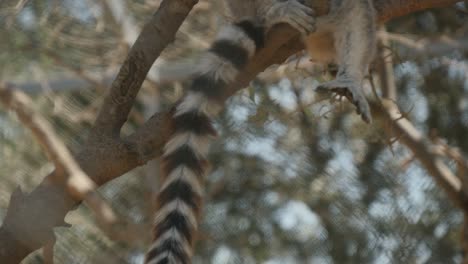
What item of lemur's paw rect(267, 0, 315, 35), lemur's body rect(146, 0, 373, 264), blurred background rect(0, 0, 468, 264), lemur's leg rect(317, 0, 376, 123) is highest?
lemur's body rect(146, 0, 373, 264)

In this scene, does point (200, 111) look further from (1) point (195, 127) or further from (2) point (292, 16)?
(2) point (292, 16)

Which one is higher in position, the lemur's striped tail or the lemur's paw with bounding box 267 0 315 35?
the lemur's striped tail

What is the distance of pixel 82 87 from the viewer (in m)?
6.59

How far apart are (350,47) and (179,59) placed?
2832mm

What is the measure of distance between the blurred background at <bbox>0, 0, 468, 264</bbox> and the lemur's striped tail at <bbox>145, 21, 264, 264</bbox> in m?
1.95

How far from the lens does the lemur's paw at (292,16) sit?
→ 14.2ft

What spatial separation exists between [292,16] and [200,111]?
111 centimetres

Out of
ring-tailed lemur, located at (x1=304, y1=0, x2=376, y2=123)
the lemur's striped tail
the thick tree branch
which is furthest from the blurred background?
the lemur's striped tail

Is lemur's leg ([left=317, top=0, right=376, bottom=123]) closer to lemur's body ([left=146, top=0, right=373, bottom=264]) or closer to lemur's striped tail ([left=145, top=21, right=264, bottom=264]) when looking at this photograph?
lemur's body ([left=146, top=0, right=373, bottom=264])

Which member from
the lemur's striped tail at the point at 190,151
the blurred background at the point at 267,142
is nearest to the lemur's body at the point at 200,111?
the lemur's striped tail at the point at 190,151

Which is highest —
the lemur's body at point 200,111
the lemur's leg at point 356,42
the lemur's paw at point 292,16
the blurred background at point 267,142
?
the lemur's body at point 200,111

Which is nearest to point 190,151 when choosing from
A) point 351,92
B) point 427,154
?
point 351,92

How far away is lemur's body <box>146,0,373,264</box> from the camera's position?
3.06 meters

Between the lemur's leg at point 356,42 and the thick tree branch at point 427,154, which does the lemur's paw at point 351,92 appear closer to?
the lemur's leg at point 356,42
